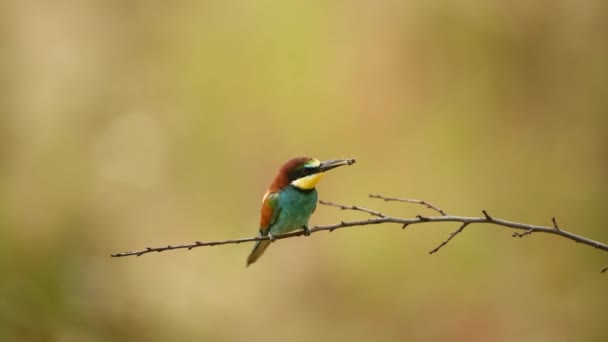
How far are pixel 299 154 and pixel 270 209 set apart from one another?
2.71 metres

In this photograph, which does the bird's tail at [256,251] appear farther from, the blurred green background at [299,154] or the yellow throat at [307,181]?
the blurred green background at [299,154]

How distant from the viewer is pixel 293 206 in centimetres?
273

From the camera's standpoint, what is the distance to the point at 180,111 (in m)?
5.71

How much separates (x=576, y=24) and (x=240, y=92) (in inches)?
92.6

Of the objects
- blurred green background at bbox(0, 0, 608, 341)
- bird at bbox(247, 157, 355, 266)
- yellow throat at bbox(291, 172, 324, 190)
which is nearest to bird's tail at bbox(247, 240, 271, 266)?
bird at bbox(247, 157, 355, 266)

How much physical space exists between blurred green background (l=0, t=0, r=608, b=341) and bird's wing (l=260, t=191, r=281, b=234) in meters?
2.40

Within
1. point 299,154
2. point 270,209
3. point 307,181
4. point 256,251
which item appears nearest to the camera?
point 307,181

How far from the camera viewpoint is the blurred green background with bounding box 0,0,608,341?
5199 millimetres

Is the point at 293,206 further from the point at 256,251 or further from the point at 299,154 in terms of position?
the point at 299,154

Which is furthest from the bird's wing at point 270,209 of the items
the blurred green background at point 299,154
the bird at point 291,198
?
the blurred green background at point 299,154

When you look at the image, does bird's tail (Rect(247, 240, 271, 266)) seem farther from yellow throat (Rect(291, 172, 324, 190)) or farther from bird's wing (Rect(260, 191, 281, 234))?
yellow throat (Rect(291, 172, 324, 190))

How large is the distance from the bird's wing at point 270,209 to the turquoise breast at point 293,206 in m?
0.01

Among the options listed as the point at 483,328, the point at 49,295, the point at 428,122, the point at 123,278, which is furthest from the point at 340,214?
the point at 49,295

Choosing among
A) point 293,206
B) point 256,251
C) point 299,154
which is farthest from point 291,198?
point 299,154
